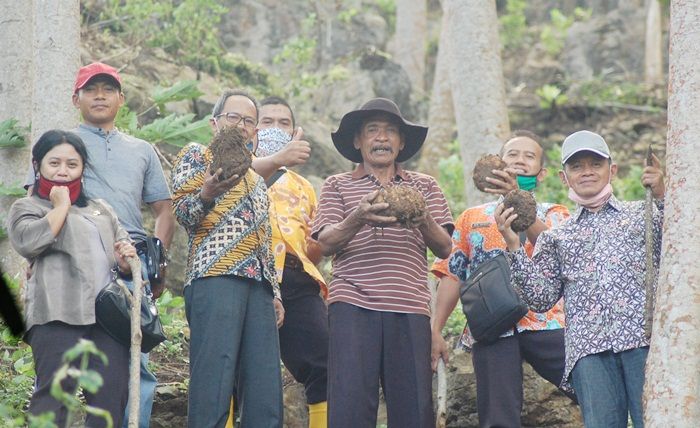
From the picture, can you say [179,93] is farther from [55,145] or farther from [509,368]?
[509,368]

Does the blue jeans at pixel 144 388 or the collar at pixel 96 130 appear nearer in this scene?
the blue jeans at pixel 144 388

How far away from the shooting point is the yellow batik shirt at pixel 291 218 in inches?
271

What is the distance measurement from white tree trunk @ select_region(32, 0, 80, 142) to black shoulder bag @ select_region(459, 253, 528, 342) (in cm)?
316

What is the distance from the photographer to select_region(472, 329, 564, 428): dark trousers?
21.1 ft

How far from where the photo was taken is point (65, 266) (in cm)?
562

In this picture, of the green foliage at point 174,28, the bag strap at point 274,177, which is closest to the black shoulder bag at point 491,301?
the bag strap at point 274,177

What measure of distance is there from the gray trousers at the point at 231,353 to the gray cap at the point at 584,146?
188cm

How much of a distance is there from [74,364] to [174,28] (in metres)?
7.90

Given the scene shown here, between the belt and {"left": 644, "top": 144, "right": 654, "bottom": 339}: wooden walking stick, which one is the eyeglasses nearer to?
the belt

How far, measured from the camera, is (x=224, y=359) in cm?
595

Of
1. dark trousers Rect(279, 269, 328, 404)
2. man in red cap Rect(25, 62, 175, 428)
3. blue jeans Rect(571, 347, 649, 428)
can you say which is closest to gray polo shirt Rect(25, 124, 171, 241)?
man in red cap Rect(25, 62, 175, 428)

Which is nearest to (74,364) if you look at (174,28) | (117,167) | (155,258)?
(155,258)

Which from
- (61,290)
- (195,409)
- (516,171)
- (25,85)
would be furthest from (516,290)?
(25,85)

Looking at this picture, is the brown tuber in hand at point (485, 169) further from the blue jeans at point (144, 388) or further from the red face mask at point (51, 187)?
the red face mask at point (51, 187)
